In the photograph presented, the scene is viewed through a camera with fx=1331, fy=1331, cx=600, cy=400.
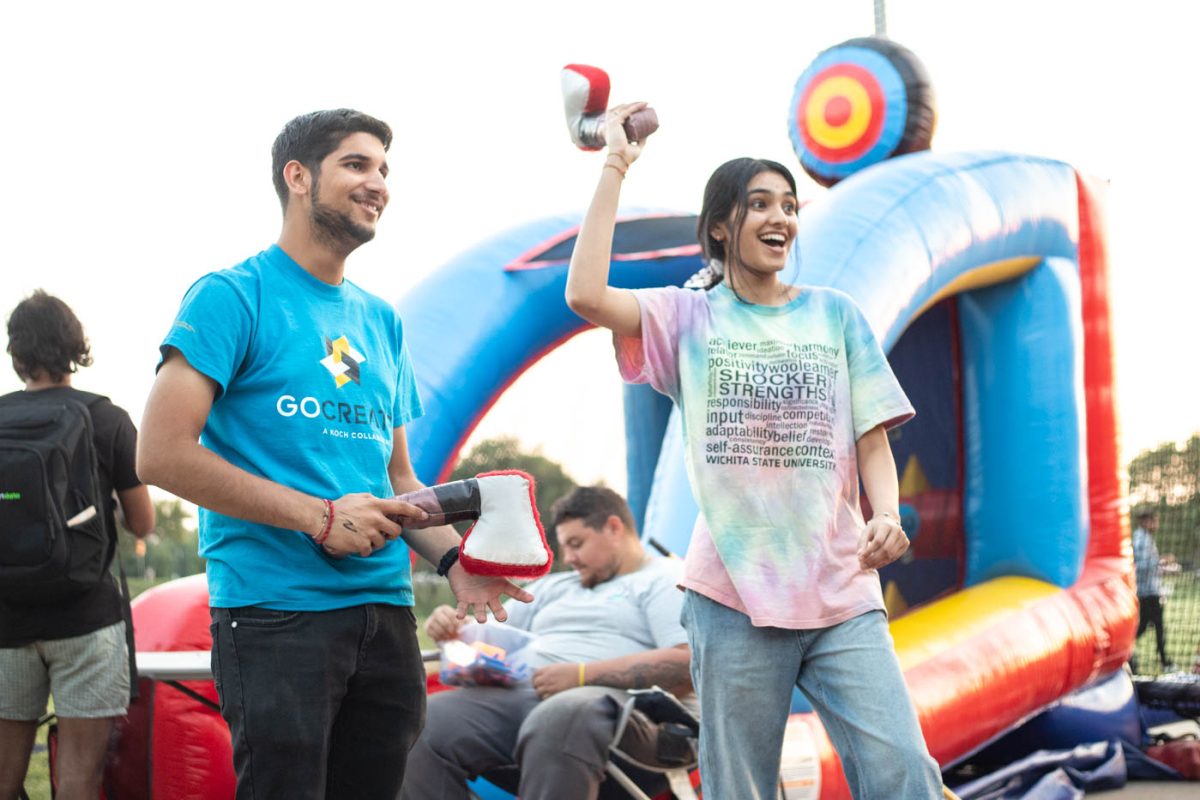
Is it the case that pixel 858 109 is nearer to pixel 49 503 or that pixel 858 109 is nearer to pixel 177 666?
pixel 177 666

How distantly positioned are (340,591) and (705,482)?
0.70m

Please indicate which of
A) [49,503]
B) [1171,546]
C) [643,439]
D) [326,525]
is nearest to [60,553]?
[49,503]

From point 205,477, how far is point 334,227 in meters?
0.44

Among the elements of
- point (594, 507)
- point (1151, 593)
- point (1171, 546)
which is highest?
point (594, 507)

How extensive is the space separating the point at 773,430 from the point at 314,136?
0.89 metres

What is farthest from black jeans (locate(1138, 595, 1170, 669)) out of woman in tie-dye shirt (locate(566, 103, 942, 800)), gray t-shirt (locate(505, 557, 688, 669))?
woman in tie-dye shirt (locate(566, 103, 942, 800))

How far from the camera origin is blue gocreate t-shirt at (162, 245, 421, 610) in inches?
70.7

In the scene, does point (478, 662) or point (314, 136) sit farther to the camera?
point (478, 662)

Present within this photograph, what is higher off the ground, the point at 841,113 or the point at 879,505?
the point at 841,113

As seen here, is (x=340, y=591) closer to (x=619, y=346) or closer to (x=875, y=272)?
(x=619, y=346)

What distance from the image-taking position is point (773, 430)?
88.9 inches

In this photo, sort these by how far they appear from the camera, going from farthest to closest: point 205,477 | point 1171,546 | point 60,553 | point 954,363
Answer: point 1171,546
point 954,363
point 60,553
point 205,477

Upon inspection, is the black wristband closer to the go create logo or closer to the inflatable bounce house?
the go create logo

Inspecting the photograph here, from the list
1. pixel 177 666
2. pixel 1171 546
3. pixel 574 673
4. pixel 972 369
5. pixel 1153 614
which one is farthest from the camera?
pixel 1153 614
